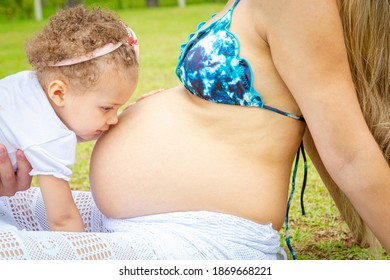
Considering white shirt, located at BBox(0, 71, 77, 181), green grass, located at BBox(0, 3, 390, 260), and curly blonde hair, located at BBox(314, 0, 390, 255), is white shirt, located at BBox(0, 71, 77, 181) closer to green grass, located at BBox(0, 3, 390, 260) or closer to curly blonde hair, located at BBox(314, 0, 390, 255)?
green grass, located at BBox(0, 3, 390, 260)

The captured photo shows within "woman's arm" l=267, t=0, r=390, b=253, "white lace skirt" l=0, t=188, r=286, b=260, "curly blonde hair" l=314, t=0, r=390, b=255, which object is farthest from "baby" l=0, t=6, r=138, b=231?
"curly blonde hair" l=314, t=0, r=390, b=255

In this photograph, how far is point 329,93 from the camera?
2109 millimetres

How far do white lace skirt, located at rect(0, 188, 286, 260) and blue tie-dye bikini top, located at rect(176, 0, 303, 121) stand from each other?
1.24ft

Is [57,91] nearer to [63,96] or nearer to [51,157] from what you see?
[63,96]

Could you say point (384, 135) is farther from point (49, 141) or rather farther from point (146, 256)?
point (49, 141)

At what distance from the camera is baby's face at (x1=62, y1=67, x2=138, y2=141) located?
7.96 feet

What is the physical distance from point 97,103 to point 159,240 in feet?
1.70

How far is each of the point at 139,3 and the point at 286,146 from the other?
1891 cm

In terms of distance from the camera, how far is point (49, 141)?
236 cm

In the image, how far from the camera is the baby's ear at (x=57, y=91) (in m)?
2.41

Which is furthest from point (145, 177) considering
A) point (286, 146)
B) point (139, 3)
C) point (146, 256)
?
point (139, 3)

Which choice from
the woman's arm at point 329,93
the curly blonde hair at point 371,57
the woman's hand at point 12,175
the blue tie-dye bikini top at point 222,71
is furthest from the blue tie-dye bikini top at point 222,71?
the woman's hand at point 12,175
